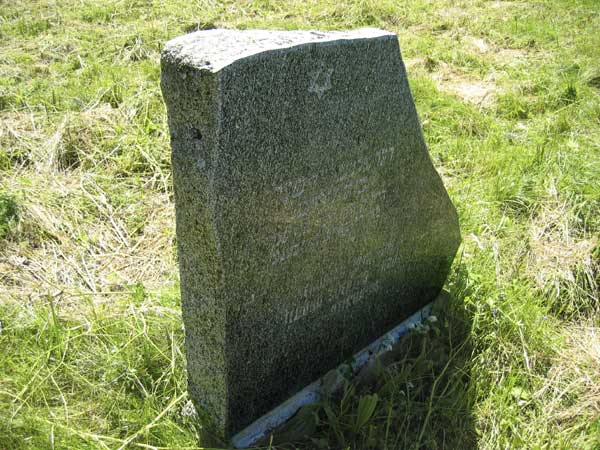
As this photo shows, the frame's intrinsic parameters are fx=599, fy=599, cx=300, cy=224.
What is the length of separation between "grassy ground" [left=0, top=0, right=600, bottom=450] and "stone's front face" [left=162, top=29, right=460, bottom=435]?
28 cm

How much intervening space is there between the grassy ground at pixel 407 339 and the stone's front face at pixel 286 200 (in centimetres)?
28

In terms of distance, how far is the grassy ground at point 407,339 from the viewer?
2.30 metres

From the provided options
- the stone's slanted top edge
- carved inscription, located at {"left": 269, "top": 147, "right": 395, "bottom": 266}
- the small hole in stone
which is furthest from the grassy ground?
the stone's slanted top edge

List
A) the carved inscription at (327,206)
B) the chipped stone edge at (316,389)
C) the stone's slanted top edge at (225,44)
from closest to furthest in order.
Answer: the stone's slanted top edge at (225,44) → the carved inscription at (327,206) → the chipped stone edge at (316,389)

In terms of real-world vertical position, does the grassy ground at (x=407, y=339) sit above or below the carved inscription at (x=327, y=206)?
below

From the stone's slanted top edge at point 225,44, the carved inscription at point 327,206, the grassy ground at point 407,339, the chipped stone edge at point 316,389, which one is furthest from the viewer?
the grassy ground at point 407,339

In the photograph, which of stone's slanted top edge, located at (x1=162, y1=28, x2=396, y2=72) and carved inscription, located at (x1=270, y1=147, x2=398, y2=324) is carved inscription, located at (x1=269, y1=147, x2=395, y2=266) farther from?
stone's slanted top edge, located at (x1=162, y1=28, x2=396, y2=72)

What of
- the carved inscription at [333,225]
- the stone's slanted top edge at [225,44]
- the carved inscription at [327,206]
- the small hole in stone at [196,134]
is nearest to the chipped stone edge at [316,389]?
the carved inscription at [333,225]

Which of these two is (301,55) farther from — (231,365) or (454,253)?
(454,253)

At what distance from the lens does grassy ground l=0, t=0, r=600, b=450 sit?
230cm

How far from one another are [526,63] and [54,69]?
165 inches

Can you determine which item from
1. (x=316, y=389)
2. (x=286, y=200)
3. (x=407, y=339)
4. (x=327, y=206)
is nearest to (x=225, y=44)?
(x=286, y=200)

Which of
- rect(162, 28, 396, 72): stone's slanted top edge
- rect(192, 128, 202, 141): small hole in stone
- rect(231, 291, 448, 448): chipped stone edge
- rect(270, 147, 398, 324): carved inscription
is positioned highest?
rect(162, 28, 396, 72): stone's slanted top edge

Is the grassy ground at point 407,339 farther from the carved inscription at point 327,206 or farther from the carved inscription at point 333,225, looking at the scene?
the carved inscription at point 327,206
